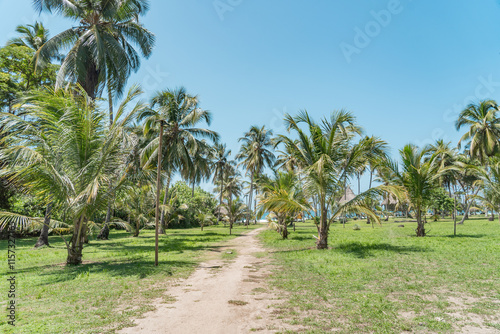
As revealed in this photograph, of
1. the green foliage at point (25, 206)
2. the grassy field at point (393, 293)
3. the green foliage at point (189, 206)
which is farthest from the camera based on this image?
the green foliage at point (189, 206)

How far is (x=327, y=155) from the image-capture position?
11359 millimetres

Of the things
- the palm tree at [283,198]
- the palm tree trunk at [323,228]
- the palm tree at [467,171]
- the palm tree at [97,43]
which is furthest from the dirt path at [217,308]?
the palm tree at [467,171]

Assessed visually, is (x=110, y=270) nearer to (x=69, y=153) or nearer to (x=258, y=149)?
(x=69, y=153)

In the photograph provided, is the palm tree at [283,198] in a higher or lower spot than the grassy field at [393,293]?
higher

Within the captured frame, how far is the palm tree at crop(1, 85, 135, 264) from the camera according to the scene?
7973 millimetres

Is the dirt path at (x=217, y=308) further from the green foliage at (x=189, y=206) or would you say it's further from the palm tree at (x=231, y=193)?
the green foliage at (x=189, y=206)

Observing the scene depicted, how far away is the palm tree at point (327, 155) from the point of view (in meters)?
11.6

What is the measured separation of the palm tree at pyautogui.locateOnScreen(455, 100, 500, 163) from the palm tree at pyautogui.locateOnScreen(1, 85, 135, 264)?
109 ft

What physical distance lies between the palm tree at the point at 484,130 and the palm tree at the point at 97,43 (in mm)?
31791

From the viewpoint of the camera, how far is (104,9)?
46.5 feet

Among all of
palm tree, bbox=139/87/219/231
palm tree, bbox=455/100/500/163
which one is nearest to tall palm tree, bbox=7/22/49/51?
palm tree, bbox=139/87/219/231

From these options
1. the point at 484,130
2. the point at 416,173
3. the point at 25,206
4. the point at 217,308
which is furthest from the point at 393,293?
the point at 484,130

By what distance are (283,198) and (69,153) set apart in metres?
7.96

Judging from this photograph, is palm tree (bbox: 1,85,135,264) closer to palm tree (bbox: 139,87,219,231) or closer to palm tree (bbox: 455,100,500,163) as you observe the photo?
palm tree (bbox: 139,87,219,231)
